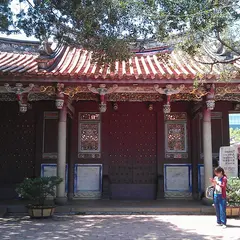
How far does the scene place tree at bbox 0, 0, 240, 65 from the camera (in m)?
5.95

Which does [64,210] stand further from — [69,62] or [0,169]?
[69,62]

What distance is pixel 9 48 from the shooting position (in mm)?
12547

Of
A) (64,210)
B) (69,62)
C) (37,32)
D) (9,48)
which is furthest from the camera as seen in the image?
(9,48)

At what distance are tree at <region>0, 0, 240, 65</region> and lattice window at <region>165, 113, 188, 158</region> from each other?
4774mm

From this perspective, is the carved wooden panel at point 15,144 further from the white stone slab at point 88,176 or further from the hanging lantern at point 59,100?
the hanging lantern at point 59,100

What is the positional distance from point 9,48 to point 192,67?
608cm

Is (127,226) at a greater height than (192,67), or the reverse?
(192,67)

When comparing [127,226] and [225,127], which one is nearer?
[127,226]

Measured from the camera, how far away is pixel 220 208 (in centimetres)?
756

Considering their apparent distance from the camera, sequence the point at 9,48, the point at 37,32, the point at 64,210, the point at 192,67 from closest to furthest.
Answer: the point at 37,32 → the point at 64,210 → the point at 192,67 → the point at 9,48

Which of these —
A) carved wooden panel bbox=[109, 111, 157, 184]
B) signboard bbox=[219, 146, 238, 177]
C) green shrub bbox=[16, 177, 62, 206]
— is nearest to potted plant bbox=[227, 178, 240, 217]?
signboard bbox=[219, 146, 238, 177]

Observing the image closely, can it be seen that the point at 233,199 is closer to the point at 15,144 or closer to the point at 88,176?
the point at 88,176

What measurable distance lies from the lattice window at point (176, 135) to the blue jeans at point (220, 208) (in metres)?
3.89

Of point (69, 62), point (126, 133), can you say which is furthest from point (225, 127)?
point (69, 62)
